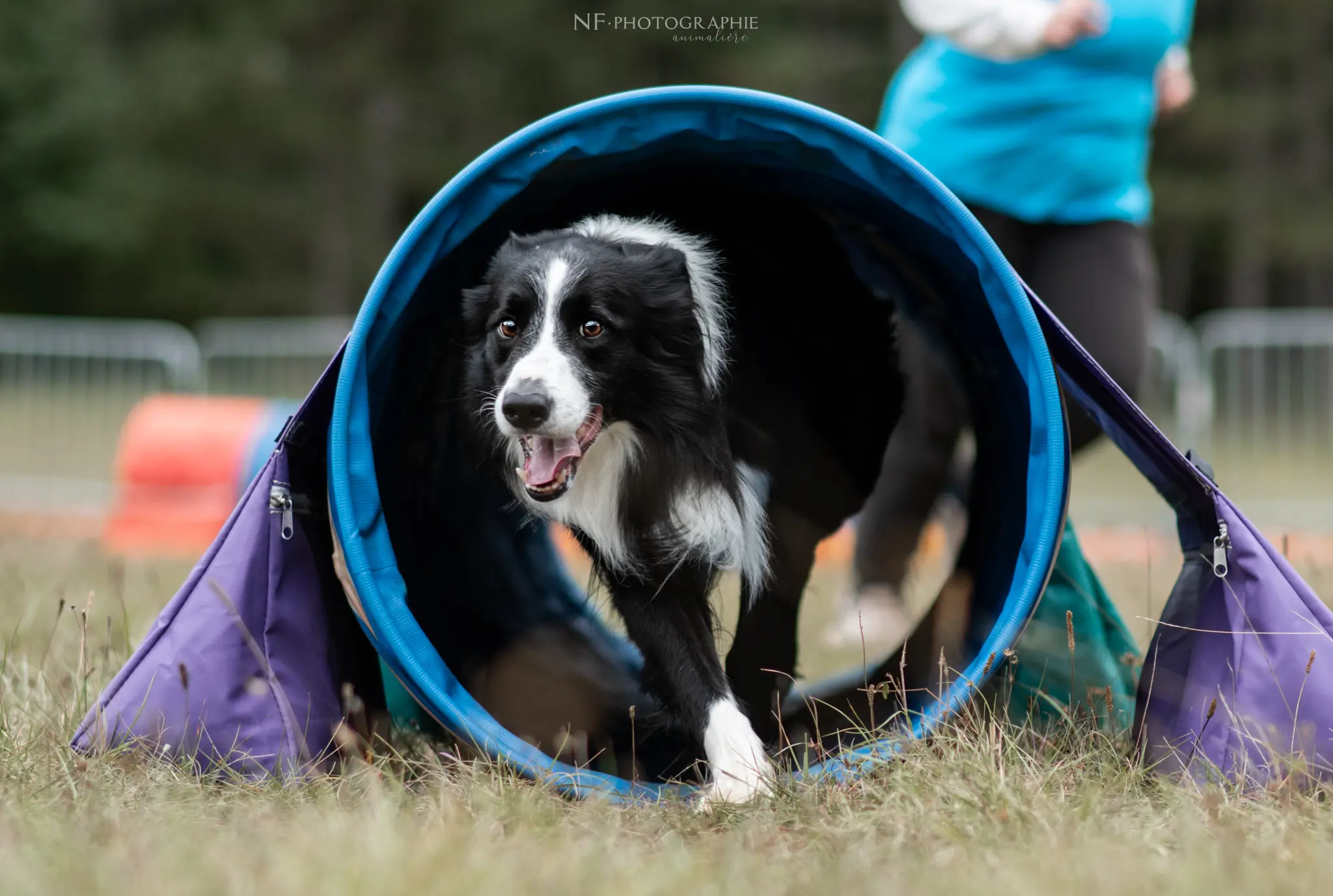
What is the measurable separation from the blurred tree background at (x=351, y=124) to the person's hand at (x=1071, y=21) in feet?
50.5

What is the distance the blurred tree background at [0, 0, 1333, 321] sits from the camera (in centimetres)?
1986

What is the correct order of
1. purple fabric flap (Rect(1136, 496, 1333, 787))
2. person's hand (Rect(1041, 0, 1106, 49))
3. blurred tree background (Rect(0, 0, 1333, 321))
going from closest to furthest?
purple fabric flap (Rect(1136, 496, 1333, 787)) < person's hand (Rect(1041, 0, 1106, 49)) < blurred tree background (Rect(0, 0, 1333, 321))

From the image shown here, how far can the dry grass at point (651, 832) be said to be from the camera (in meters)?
1.80

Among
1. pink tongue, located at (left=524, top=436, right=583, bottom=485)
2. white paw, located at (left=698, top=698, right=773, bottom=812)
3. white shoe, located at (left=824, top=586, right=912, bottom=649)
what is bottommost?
white shoe, located at (left=824, top=586, right=912, bottom=649)

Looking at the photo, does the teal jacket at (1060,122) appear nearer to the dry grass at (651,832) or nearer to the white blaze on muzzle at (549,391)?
the white blaze on muzzle at (549,391)

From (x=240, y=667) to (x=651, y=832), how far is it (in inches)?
37.7

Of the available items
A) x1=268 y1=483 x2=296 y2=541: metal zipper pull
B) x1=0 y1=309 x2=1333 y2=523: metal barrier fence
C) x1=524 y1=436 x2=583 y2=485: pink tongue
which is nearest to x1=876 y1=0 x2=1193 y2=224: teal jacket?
x1=524 y1=436 x2=583 y2=485: pink tongue

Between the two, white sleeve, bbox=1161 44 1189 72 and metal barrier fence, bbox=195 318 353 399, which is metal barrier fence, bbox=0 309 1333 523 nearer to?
metal barrier fence, bbox=195 318 353 399

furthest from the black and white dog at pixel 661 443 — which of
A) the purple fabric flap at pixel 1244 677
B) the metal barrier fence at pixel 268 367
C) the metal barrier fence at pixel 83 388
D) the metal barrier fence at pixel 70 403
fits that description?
the metal barrier fence at pixel 70 403

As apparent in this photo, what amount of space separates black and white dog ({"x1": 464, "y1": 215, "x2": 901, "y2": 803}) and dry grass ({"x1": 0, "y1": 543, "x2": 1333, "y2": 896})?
1.52 ft

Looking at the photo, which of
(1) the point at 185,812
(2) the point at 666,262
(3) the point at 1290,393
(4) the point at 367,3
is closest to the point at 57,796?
(1) the point at 185,812

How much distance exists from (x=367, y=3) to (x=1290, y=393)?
16295 millimetres

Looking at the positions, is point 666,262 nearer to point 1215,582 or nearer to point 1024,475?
point 1024,475

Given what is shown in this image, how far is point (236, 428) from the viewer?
805 centimetres
